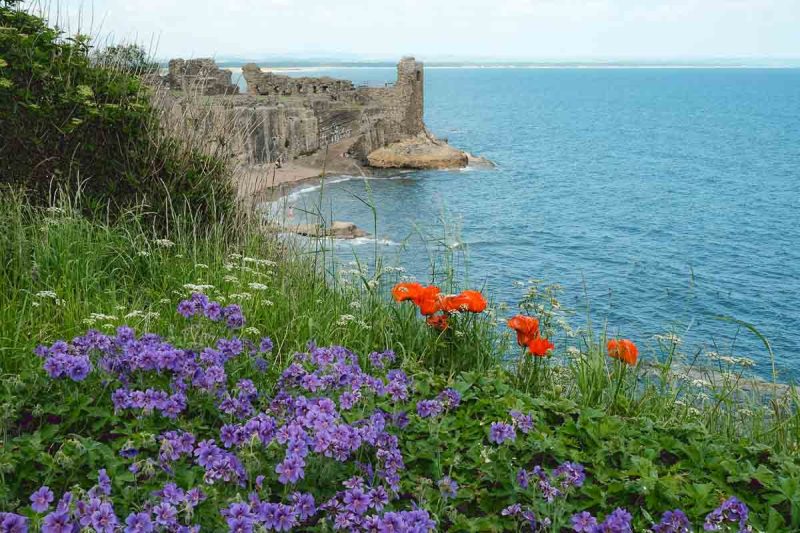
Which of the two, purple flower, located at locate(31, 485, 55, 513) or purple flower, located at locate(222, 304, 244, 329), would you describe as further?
purple flower, located at locate(222, 304, 244, 329)

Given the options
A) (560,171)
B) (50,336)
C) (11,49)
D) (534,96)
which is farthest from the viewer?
(534,96)

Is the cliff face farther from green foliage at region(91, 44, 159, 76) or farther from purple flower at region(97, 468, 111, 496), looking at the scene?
purple flower at region(97, 468, 111, 496)

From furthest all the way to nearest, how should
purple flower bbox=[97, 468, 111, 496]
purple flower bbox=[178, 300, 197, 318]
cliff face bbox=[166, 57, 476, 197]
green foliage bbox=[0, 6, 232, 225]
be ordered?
1. cliff face bbox=[166, 57, 476, 197]
2. green foliage bbox=[0, 6, 232, 225]
3. purple flower bbox=[178, 300, 197, 318]
4. purple flower bbox=[97, 468, 111, 496]

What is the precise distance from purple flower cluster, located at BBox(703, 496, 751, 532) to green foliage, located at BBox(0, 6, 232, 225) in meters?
5.61

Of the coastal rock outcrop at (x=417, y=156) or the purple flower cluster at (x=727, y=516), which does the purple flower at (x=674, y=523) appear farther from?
the coastal rock outcrop at (x=417, y=156)

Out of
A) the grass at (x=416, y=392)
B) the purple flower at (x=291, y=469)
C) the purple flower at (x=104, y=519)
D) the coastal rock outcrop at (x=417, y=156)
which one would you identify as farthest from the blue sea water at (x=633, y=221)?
the purple flower at (x=104, y=519)

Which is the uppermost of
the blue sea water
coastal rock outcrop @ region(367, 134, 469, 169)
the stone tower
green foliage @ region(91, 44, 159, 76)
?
the stone tower

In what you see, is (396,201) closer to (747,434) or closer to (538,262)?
(538,262)

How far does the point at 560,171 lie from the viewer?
60219 millimetres

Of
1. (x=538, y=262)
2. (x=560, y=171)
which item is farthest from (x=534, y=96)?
(x=538, y=262)

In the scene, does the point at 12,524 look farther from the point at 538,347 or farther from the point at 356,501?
the point at 538,347

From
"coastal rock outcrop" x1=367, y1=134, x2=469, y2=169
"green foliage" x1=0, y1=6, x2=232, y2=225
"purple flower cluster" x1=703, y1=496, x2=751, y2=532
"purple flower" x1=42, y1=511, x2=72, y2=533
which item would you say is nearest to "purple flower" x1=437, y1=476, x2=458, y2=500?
"purple flower cluster" x1=703, y1=496, x2=751, y2=532

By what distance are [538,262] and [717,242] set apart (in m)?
10.9

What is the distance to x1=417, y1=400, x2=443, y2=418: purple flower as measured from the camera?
139 inches
